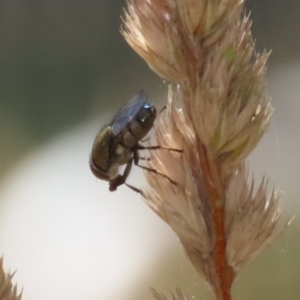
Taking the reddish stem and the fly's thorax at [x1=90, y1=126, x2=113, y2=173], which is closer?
the reddish stem

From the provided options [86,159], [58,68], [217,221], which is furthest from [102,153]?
[58,68]

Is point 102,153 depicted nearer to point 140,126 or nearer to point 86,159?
point 140,126

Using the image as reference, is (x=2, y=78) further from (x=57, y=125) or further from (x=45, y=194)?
(x=45, y=194)

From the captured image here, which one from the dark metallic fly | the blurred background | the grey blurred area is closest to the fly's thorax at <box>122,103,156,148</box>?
the dark metallic fly

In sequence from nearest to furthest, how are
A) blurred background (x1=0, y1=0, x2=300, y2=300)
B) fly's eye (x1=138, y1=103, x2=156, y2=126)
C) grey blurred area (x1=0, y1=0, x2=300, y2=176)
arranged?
fly's eye (x1=138, y1=103, x2=156, y2=126) < blurred background (x1=0, y1=0, x2=300, y2=300) < grey blurred area (x1=0, y1=0, x2=300, y2=176)

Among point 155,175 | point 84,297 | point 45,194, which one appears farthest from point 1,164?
point 155,175

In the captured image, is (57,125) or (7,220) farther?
(57,125)

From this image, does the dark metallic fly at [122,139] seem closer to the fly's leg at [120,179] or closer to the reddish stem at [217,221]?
the fly's leg at [120,179]

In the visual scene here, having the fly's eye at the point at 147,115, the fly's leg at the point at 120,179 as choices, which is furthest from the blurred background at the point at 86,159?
the fly's eye at the point at 147,115

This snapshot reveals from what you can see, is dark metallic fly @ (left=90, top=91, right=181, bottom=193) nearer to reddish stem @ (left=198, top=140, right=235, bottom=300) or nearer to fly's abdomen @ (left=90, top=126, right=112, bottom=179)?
fly's abdomen @ (left=90, top=126, right=112, bottom=179)
